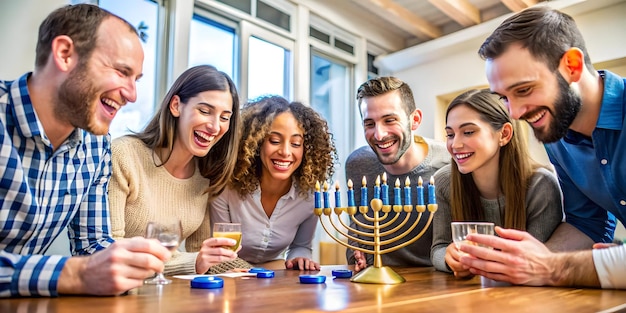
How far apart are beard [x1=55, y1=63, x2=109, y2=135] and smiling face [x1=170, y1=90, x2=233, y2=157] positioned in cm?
79

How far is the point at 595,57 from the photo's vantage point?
4395 mm

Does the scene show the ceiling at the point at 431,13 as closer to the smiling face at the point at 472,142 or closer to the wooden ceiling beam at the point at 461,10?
the wooden ceiling beam at the point at 461,10

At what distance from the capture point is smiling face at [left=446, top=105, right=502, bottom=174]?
2.11 meters

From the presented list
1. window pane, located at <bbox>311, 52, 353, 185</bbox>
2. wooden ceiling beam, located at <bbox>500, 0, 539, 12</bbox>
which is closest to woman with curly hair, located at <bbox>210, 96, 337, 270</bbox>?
window pane, located at <bbox>311, 52, 353, 185</bbox>

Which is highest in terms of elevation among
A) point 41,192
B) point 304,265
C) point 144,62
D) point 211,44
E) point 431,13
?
point 431,13

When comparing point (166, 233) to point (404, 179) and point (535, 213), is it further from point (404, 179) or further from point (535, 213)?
point (404, 179)

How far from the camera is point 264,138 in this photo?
2559 mm

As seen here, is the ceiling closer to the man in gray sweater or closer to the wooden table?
the man in gray sweater

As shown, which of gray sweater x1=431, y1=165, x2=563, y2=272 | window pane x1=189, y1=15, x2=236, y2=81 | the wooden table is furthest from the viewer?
window pane x1=189, y1=15, x2=236, y2=81

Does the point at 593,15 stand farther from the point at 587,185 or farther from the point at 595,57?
the point at 587,185

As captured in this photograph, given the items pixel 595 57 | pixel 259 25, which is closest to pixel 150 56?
pixel 259 25

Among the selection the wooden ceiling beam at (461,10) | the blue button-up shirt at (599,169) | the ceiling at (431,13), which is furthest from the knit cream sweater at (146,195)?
the wooden ceiling beam at (461,10)

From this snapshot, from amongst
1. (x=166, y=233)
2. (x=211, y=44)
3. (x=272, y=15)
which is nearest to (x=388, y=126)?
(x=166, y=233)

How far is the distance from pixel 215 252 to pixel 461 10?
4199 mm
